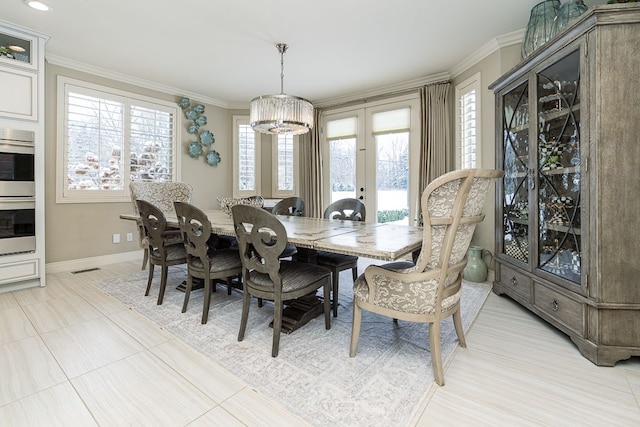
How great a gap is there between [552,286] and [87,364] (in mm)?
3084

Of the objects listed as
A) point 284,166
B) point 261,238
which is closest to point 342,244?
point 261,238

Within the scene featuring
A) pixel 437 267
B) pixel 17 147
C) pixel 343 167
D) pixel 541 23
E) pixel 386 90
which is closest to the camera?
pixel 437 267

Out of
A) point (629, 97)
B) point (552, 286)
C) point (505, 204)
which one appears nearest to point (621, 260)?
point (552, 286)

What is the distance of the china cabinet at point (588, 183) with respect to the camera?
5.67 feet

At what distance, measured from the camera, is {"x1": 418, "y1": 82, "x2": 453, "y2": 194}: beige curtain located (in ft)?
13.1

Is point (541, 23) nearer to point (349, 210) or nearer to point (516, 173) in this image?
point (516, 173)

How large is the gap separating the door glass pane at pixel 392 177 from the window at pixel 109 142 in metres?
3.29

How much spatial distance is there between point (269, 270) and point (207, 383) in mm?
681

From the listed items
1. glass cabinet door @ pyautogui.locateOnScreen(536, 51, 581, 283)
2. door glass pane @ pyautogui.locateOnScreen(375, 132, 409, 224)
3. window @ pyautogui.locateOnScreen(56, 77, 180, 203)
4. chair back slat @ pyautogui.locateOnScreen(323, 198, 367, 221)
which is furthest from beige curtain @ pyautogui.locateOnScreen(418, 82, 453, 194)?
window @ pyautogui.locateOnScreen(56, 77, 180, 203)

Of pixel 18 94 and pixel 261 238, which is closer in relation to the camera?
pixel 261 238

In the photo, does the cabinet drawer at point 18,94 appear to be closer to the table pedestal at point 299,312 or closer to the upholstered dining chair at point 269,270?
the upholstered dining chair at point 269,270

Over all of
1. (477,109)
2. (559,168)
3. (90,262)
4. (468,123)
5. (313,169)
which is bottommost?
(90,262)

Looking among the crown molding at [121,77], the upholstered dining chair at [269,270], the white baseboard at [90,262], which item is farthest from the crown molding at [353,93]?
the upholstered dining chair at [269,270]

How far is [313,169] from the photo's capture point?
5336 mm
